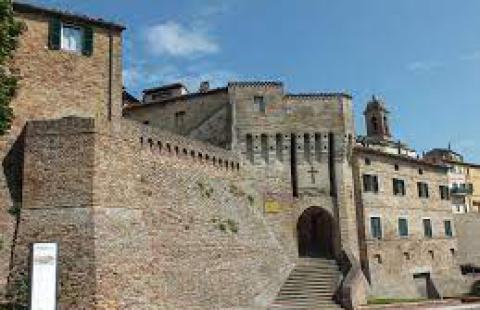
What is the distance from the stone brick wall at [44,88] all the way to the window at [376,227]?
2132 centimetres

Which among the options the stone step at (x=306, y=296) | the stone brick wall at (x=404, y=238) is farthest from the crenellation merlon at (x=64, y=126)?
the stone brick wall at (x=404, y=238)

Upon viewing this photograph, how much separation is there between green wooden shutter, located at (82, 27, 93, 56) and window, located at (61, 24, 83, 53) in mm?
164

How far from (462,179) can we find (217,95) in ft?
162

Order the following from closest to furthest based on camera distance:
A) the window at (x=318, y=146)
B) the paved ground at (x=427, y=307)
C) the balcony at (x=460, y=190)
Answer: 1. the paved ground at (x=427, y=307)
2. the window at (x=318, y=146)
3. the balcony at (x=460, y=190)

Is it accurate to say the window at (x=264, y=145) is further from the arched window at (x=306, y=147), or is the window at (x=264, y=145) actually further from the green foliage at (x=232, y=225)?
the green foliage at (x=232, y=225)

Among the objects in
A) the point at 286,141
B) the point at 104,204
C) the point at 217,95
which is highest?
the point at 217,95

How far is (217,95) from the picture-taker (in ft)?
127

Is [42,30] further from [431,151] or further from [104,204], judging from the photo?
[431,151]

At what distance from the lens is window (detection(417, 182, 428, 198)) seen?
→ 153 feet

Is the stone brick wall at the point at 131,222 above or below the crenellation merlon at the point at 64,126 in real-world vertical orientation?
below

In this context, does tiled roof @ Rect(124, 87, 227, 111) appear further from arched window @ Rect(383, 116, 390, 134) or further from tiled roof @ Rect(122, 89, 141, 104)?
arched window @ Rect(383, 116, 390, 134)

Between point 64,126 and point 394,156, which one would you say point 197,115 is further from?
point 394,156

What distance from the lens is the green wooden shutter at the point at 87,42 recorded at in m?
28.7

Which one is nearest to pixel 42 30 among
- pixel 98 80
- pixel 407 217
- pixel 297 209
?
pixel 98 80
